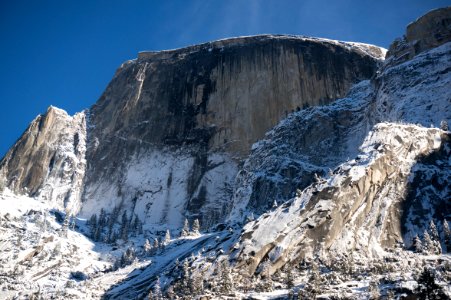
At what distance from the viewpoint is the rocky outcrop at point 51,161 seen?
172125 millimetres

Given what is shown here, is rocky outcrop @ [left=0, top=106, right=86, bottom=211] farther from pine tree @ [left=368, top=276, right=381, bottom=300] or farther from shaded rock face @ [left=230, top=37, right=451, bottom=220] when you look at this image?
pine tree @ [left=368, top=276, right=381, bottom=300]

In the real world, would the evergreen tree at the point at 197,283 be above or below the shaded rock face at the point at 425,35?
below

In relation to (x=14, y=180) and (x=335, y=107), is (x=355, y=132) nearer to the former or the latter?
(x=335, y=107)

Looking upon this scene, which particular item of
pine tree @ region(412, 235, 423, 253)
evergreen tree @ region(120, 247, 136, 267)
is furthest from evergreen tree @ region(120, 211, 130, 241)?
pine tree @ region(412, 235, 423, 253)

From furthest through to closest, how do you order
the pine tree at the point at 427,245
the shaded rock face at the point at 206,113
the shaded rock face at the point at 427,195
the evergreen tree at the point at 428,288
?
the shaded rock face at the point at 206,113 → the shaded rock face at the point at 427,195 → the pine tree at the point at 427,245 → the evergreen tree at the point at 428,288

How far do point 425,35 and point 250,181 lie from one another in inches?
2111

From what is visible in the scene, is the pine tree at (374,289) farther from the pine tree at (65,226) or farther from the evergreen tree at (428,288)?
the pine tree at (65,226)

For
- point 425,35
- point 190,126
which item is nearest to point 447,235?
point 425,35

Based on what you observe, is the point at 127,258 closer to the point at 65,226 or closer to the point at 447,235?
the point at 65,226

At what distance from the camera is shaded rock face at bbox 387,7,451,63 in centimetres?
13762

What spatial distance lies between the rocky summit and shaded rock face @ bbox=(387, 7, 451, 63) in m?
0.33

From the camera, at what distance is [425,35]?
458ft

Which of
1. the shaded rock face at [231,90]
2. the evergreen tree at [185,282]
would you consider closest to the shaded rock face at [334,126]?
the shaded rock face at [231,90]

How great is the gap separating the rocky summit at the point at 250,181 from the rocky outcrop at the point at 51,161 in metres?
0.50
